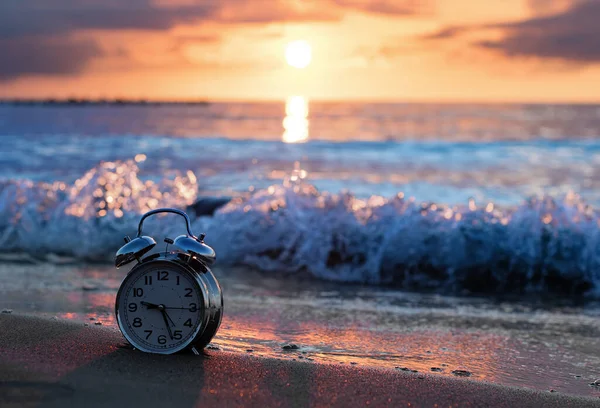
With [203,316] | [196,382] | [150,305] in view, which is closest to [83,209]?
[150,305]

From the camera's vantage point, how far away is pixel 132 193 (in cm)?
884

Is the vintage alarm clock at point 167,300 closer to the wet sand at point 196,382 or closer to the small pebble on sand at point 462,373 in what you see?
the wet sand at point 196,382

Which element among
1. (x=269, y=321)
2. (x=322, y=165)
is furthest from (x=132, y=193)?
(x=322, y=165)

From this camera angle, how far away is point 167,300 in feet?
11.0

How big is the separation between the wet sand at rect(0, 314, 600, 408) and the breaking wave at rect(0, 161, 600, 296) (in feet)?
11.6

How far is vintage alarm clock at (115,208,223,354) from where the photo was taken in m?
3.30

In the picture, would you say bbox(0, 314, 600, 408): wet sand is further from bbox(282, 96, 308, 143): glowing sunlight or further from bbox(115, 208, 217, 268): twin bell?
bbox(282, 96, 308, 143): glowing sunlight

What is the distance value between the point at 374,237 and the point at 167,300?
4.17 meters

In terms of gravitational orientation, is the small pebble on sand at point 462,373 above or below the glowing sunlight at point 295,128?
below

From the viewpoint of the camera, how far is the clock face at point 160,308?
331 cm

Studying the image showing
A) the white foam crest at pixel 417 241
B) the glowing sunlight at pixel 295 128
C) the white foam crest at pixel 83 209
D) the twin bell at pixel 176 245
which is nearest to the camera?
the twin bell at pixel 176 245

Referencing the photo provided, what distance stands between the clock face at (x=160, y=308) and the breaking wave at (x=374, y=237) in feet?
11.7

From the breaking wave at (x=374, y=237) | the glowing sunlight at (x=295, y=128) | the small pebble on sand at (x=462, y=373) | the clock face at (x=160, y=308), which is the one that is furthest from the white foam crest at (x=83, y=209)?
the glowing sunlight at (x=295, y=128)

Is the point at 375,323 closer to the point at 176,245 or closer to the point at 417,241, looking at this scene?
the point at 176,245
